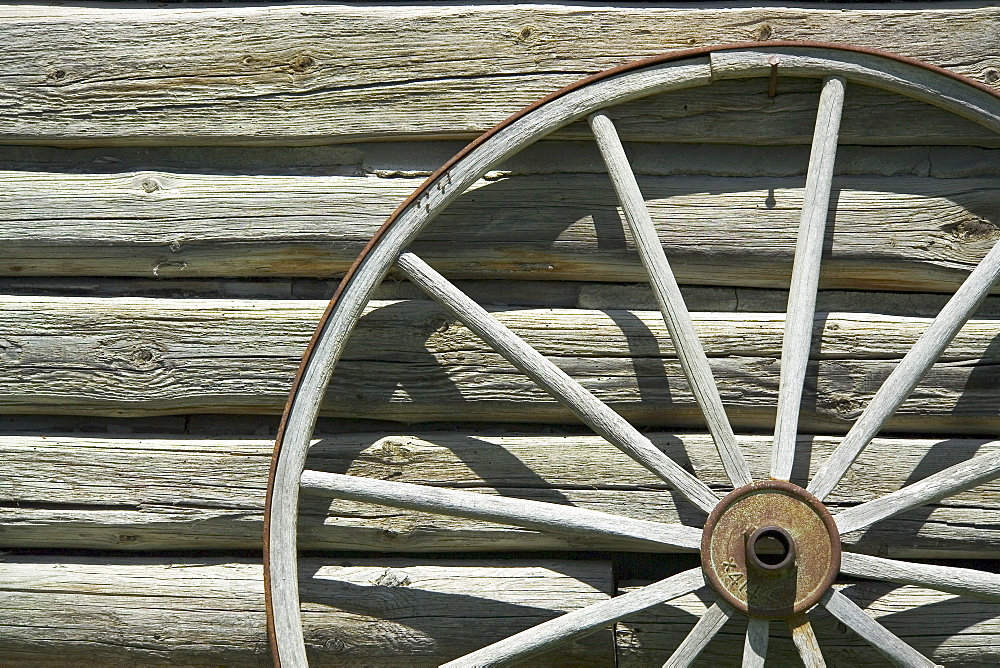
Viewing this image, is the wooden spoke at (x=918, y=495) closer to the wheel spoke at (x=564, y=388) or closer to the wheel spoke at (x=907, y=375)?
the wheel spoke at (x=907, y=375)

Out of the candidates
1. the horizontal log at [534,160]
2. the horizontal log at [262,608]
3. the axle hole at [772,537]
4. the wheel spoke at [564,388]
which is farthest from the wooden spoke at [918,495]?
the horizontal log at [534,160]

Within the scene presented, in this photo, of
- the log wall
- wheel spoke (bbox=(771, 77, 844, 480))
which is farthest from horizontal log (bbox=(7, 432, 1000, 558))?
wheel spoke (bbox=(771, 77, 844, 480))

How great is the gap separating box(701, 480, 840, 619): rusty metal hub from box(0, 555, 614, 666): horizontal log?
13.9 inches

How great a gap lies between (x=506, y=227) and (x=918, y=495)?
987mm

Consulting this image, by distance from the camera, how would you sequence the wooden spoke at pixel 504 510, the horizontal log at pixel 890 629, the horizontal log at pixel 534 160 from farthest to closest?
the horizontal log at pixel 534 160 → the horizontal log at pixel 890 629 → the wooden spoke at pixel 504 510

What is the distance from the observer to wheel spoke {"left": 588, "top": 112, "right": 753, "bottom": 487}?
1.51 meters

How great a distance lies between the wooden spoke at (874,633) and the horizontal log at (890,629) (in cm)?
25

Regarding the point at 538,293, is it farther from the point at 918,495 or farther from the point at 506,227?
the point at 918,495

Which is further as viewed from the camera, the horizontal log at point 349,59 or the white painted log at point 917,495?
the horizontal log at point 349,59

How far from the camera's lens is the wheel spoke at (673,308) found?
151 centimetres

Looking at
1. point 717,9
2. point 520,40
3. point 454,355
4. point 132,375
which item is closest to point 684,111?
point 717,9

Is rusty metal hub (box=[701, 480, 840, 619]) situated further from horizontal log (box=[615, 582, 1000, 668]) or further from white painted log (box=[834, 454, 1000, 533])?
horizontal log (box=[615, 582, 1000, 668])

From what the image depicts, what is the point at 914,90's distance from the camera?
5.24 feet

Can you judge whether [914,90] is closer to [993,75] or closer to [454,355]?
[993,75]
